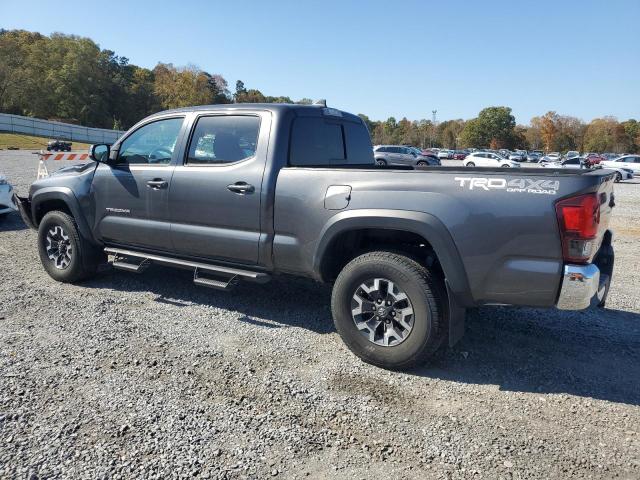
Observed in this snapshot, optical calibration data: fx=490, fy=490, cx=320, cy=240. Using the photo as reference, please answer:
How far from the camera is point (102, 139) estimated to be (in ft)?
174

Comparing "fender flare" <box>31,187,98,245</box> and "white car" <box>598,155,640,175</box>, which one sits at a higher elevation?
"white car" <box>598,155,640,175</box>

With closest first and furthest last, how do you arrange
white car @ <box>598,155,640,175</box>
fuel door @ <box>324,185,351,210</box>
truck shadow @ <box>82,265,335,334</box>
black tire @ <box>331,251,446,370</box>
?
black tire @ <box>331,251,446,370</box> → fuel door @ <box>324,185,351,210</box> → truck shadow @ <box>82,265,335,334</box> → white car @ <box>598,155,640,175</box>

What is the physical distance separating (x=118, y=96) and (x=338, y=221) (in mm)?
83256

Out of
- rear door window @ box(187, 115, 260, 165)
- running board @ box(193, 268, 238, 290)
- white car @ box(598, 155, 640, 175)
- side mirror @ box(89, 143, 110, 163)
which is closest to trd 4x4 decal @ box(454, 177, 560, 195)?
rear door window @ box(187, 115, 260, 165)

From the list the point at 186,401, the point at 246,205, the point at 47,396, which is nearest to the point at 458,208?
the point at 246,205

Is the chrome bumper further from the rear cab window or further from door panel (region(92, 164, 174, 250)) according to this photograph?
door panel (region(92, 164, 174, 250))

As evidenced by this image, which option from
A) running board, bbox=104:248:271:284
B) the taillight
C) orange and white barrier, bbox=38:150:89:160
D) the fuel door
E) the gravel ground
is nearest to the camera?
the gravel ground

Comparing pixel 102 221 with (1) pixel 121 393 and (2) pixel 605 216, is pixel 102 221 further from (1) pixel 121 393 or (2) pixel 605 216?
(2) pixel 605 216

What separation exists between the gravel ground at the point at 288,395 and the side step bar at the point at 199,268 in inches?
15.1

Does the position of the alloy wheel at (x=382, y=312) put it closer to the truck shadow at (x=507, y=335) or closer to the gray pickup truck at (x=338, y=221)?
the gray pickup truck at (x=338, y=221)

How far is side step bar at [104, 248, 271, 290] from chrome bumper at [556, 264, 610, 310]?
2358 mm

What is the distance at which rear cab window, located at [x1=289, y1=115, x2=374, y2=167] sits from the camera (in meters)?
4.42

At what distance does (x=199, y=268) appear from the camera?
4656 mm

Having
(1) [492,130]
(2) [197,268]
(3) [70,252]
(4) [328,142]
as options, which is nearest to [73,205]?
(3) [70,252]
